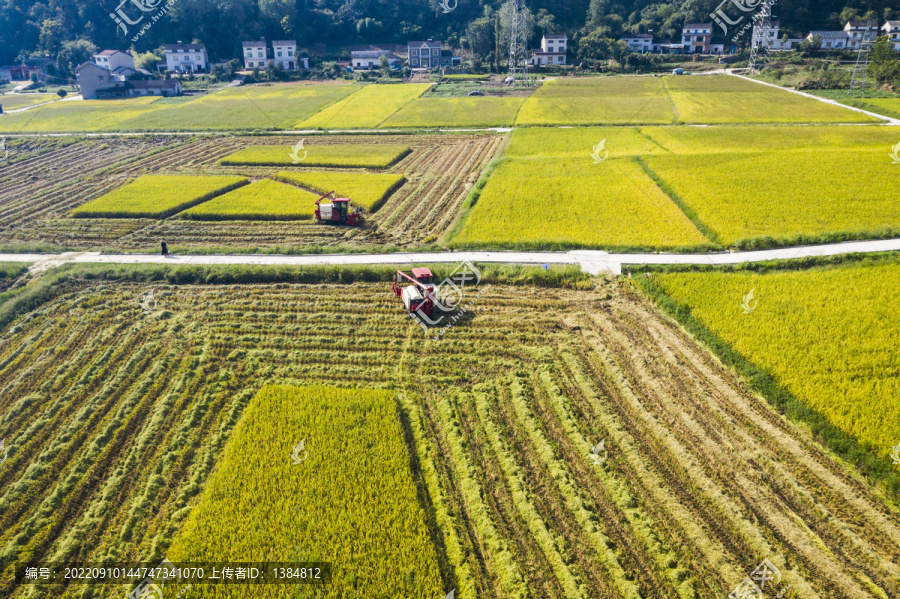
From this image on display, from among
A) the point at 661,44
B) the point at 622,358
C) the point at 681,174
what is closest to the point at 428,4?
the point at 661,44

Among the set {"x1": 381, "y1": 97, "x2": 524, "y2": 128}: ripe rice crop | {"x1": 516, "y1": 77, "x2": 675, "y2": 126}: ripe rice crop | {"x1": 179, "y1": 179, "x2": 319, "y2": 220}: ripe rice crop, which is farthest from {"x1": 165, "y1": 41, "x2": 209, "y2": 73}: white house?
{"x1": 179, "y1": 179, "x2": 319, "y2": 220}: ripe rice crop

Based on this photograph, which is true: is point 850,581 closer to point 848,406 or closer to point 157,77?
point 848,406

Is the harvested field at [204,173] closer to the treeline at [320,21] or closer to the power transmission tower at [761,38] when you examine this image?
the power transmission tower at [761,38]

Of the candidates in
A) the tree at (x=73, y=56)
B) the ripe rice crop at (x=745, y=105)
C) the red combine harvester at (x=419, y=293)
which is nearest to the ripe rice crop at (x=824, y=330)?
the red combine harvester at (x=419, y=293)

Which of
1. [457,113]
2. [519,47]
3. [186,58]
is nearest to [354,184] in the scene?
[457,113]

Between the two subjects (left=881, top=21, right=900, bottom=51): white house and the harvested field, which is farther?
(left=881, top=21, right=900, bottom=51): white house

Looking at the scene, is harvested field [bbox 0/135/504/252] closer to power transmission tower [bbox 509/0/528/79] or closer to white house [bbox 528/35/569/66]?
power transmission tower [bbox 509/0/528/79]
